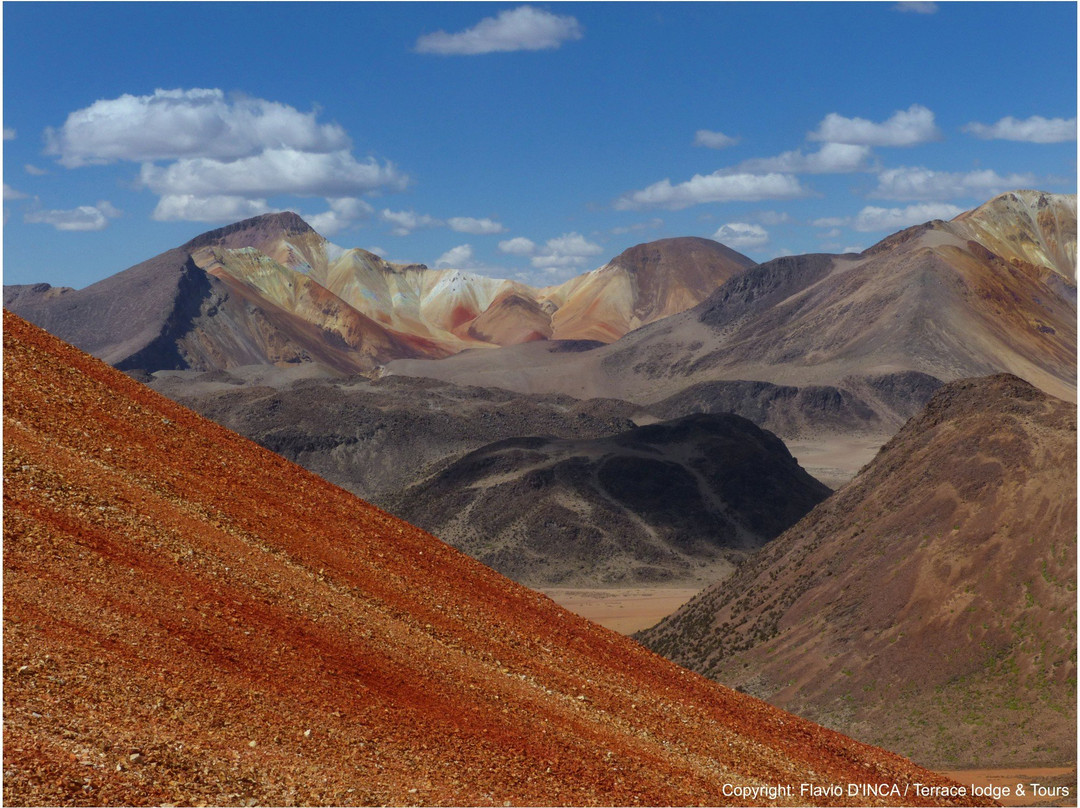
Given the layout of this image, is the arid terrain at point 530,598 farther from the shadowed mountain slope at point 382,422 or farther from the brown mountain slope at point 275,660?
the shadowed mountain slope at point 382,422

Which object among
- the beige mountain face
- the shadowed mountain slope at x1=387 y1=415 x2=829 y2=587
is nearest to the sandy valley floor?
the shadowed mountain slope at x1=387 y1=415 x2=829 y2=587

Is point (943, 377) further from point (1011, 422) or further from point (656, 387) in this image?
point (1011, 422)

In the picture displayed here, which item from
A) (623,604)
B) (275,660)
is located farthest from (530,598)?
(623,604)

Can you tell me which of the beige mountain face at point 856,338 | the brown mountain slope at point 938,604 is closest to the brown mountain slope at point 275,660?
the brown mountain slope at point 938,604

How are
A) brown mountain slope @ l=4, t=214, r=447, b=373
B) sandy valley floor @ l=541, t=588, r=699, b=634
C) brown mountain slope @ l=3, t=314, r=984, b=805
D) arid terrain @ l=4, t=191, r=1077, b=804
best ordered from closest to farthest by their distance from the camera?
brown mountain slope @ l=3, t=314, r=984, b=805
arid terrain @ l=4, t=191, r=1077, b=804
sandy valley floor @ l=541, t=588, r=699, b=634
brown mountain slope @ l=4, t=214, r=447, b=373

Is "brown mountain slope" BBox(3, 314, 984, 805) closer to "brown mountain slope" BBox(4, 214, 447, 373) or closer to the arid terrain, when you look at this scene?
the arid terrain

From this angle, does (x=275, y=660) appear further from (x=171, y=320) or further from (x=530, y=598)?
(x=171, y=320)
